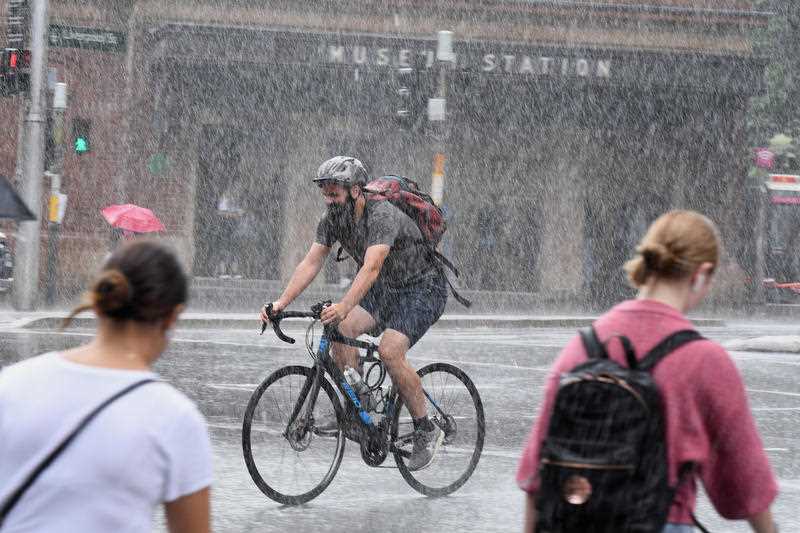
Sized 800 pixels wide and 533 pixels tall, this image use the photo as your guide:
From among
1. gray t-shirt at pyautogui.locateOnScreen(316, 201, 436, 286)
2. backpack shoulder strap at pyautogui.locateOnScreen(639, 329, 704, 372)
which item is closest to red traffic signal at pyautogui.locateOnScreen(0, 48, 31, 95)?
gray t-shirt at pyautogui.locateOnScreen(316, 201, 436, 286)

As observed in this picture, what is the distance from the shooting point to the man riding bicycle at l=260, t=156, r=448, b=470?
22.7ft

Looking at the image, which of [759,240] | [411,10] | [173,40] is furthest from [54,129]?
[759,240]

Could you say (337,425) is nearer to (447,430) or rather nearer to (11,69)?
(447,430)

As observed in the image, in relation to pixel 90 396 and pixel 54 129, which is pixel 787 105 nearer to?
pixel 54 129

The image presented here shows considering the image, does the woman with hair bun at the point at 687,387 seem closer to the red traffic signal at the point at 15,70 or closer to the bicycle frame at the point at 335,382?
the bicycle frame at the point at 335,382

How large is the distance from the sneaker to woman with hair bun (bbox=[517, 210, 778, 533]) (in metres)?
4.10

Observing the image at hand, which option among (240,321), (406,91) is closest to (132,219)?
(240,321)

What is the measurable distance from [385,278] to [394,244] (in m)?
0.20

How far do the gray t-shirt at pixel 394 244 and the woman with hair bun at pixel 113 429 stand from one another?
14.0ft

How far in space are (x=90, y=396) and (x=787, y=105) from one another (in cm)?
3694

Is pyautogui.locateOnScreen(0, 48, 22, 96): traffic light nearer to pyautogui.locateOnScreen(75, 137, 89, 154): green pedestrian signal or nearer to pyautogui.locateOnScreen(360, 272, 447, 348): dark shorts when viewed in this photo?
pyautogui.locateOnScreen(75, 137, 89, 154): green pedestrian signal

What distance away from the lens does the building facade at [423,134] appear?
28.1 m

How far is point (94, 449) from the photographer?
261 cm

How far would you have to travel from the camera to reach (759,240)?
29.8m
